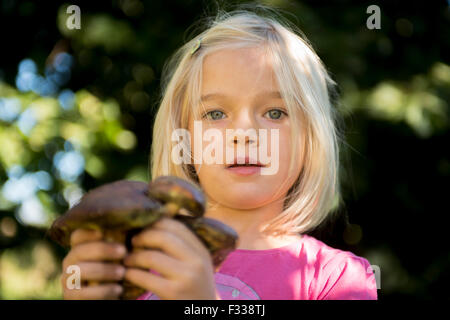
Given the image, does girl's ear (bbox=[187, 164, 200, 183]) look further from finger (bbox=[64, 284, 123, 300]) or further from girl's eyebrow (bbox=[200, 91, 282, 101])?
finger (bbox=[64, 284, 123, 300])

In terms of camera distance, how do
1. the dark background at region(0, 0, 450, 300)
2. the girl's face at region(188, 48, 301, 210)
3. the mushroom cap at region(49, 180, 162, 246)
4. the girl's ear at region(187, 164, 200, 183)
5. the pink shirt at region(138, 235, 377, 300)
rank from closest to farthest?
1. the mushroom cap at region(49, 180, 162, 246)
2. the pink shirt at region(138, 235, 377, 300)
3. the girl's face at region(188, 48, 301, 210)
4. the girl's ear at region(187, 164, 200, 183)
5. the dark background at region(0, 0, 450, 300)

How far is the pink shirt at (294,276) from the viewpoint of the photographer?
1.34 meters

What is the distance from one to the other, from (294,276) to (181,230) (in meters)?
0.53

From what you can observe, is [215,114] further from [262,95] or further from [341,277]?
[341,277]

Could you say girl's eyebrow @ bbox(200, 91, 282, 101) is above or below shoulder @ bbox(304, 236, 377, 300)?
above

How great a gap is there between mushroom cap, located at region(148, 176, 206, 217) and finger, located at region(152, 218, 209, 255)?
0.04m

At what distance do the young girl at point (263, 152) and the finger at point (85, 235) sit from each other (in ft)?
1.21

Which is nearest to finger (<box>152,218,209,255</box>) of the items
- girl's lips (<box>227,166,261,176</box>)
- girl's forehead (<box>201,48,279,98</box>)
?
girl's lips (<box>227,166,261,176</box>)

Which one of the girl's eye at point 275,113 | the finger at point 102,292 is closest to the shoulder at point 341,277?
the girl's eye at point 275,113

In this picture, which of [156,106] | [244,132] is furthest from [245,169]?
[156,106]

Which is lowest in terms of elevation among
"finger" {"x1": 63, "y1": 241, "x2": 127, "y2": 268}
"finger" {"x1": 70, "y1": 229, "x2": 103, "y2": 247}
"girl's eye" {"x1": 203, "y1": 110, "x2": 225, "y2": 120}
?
"finger" {"x1": 63, "y1": 241, "x2": 127, "y2": 268}

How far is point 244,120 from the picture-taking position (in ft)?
4.70

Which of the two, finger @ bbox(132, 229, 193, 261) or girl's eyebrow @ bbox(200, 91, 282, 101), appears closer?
finger @ bbox(132, 229, 193, 261)

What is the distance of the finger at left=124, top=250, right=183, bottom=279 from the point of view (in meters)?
0.94
